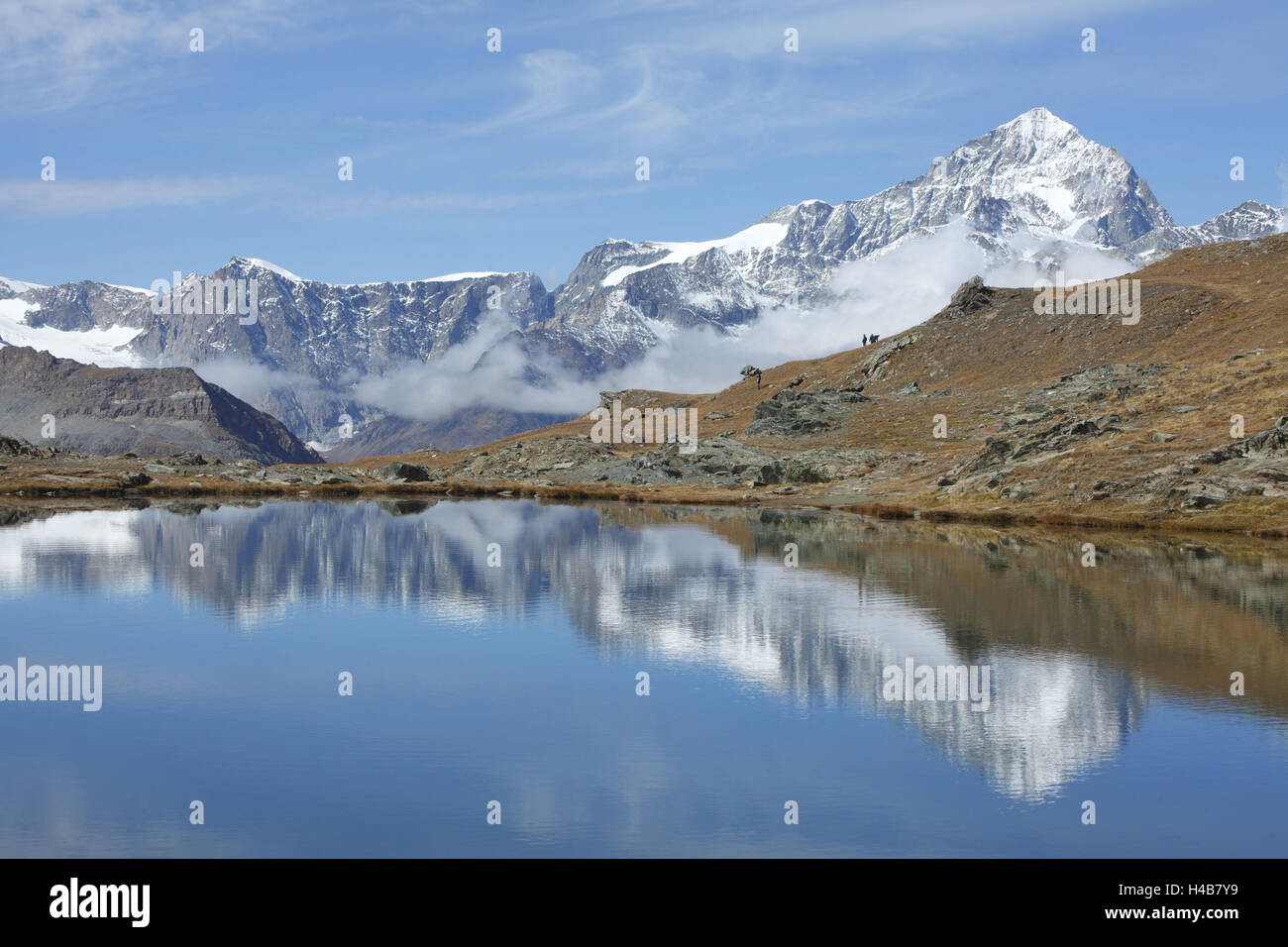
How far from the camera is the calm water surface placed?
23875 mm

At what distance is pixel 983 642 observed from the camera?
4356 cm

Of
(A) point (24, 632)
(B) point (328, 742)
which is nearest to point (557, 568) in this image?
(A) point (24, 632)

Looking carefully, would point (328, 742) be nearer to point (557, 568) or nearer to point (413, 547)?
point (557, 568)

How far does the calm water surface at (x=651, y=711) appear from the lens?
940 inches

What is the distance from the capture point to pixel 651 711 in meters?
34.0

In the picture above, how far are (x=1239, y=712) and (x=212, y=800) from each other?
27824 mm

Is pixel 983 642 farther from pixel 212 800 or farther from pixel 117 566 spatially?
pixel 117 566

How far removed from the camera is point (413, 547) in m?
81.8
